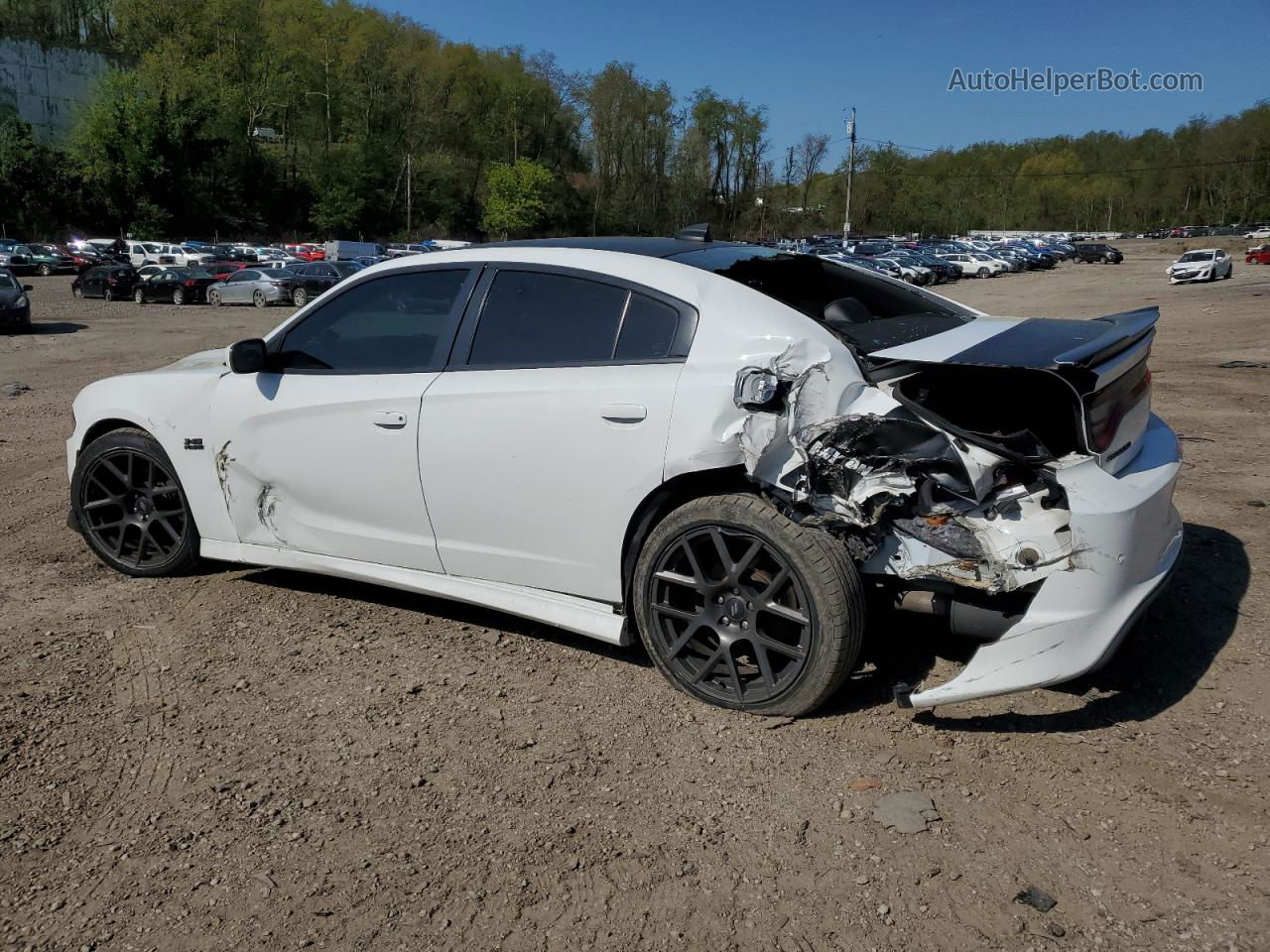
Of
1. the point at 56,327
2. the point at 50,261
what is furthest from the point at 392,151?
the point at 56,327

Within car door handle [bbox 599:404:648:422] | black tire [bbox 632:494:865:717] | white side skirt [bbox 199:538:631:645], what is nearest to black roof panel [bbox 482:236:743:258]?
car door handle [bbox 599:404:648:422]

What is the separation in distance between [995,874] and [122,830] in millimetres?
2475

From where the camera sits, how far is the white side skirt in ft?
12.1

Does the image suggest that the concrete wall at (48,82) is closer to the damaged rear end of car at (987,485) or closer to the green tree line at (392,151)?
the green tree line at (392,151)

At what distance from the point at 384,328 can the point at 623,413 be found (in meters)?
1.33

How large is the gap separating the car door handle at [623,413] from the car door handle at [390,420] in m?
0.93

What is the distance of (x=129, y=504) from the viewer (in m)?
4.93

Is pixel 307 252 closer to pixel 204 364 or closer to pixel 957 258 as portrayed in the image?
pixel 957 258

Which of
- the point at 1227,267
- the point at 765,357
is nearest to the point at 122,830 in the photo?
the point at 765,357

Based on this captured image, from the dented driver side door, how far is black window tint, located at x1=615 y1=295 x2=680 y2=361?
2.57 ft

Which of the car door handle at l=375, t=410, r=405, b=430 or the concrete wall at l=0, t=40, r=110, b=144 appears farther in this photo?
the concrete wall at l=0, t=40, r=110, b=144

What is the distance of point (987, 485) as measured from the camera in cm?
317

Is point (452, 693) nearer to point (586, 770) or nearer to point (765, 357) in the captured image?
point (586, 770)

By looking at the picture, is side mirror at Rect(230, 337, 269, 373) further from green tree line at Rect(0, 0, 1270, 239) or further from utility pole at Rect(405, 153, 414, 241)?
utility pole at Rect(405, 153, 414, 241)
